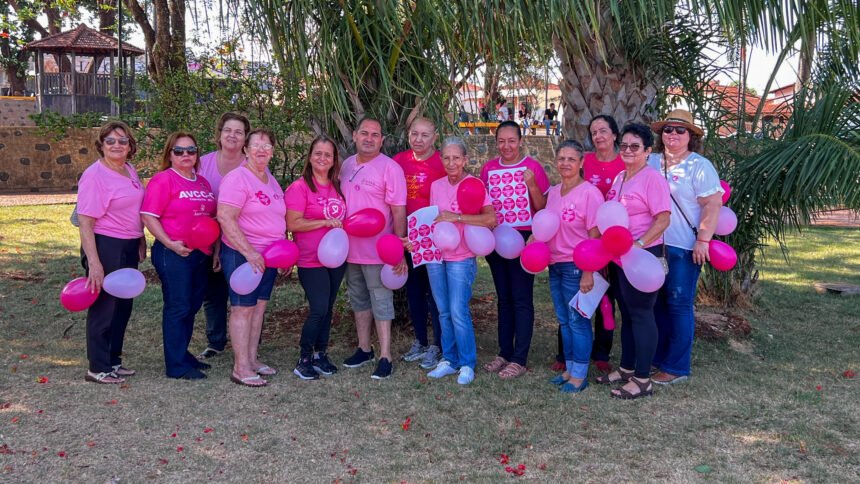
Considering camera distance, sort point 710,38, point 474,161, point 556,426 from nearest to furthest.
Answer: point 556,426
point 710,38
point 474,161

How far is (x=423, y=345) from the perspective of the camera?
4.74m

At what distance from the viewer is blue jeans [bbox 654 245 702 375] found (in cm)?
396

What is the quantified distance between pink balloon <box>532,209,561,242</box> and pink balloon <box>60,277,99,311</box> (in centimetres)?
256

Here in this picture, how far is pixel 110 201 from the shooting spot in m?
3.88

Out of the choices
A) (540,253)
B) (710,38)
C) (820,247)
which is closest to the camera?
(540,253)

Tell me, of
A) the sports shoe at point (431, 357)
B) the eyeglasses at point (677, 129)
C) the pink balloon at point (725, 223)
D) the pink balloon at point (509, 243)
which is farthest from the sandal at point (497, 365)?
the eyeglasses at point (677, 129)

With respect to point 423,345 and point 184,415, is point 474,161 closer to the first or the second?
point 423,345

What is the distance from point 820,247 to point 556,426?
8.56m

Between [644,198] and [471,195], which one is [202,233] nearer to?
[471,195]

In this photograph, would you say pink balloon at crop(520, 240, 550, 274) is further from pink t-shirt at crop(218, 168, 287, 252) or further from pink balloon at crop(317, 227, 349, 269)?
pink t-shirt at crop(218, 168, 287, 252)

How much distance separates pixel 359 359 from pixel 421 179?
1273mm

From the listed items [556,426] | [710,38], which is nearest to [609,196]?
[556,426]

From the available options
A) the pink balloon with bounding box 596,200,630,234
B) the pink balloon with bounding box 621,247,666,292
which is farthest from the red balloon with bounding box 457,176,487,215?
the pink balloon with bounding box 621,247,666,292

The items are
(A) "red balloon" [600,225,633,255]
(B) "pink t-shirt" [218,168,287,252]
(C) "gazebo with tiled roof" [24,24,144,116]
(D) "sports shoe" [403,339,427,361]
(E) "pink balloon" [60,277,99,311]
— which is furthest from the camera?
(C) "gazebo with tiled roof" [24,24,144,116]
